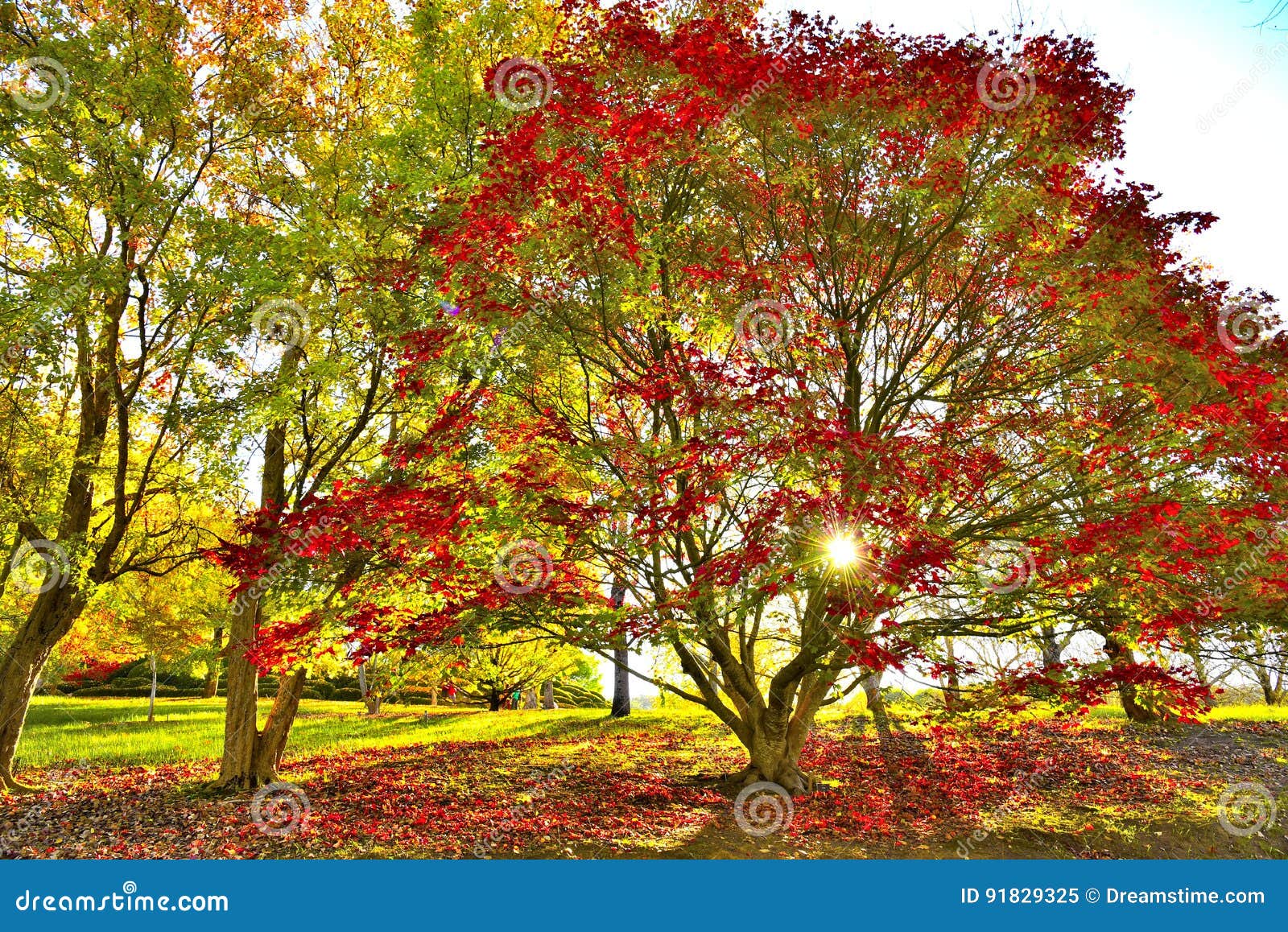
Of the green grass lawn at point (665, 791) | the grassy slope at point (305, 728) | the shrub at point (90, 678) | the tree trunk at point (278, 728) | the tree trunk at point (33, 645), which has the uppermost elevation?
the tree trunk at point (33, 645)

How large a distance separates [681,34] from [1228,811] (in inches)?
501

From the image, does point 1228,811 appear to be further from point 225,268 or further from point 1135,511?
A: point 225,268

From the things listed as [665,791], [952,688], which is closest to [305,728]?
[665,791]

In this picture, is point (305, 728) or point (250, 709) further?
point (305, 728)

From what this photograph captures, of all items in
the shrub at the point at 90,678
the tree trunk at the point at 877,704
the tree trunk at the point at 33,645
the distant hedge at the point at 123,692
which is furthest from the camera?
the distant hedge at the point at 123,692

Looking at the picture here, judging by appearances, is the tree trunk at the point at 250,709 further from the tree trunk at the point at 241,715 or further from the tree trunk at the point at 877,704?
the tree trunk at the point at 877,704

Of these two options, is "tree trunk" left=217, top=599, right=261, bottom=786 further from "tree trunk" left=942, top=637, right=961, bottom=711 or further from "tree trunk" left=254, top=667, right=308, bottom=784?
"tree trunk" left=942, top=637, right=961, bottom=711

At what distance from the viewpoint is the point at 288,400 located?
9719mm

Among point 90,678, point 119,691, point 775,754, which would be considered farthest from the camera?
point 90,678

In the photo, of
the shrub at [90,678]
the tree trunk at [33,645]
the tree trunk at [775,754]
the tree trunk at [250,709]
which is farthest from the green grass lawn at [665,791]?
the shrub at [90,678]

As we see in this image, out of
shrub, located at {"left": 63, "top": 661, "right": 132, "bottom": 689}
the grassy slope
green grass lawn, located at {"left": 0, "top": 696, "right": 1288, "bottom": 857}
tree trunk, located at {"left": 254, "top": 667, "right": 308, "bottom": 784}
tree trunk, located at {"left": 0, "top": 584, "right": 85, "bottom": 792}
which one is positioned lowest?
shrub, located at {"left": 63, "top": 661, "right": 132, "bottom": 689}

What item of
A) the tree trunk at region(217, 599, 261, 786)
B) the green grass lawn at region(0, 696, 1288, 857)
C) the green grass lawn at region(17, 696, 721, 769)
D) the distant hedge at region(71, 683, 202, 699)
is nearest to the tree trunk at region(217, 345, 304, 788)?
the tree trunk at region(217, 599, 261, 786)

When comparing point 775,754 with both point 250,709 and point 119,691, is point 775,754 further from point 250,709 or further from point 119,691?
point 119,691

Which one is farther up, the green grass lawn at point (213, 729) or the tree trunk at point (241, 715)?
the tree trunk at point (241, 715)
